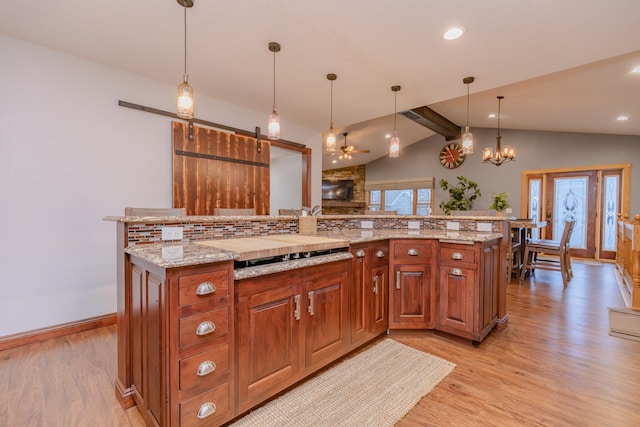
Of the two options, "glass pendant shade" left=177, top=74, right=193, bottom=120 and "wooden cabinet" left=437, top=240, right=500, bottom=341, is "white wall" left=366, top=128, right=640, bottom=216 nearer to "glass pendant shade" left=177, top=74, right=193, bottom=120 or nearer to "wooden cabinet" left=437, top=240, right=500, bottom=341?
"wooden cabinet" left=437, top=240, right=500, bottom=341

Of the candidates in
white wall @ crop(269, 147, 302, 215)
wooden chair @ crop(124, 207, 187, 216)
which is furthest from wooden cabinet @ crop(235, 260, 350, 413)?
white wall @ crop(269, 147, 302, 215)


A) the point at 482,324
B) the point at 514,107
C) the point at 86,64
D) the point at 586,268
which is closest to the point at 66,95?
the point at 86,64

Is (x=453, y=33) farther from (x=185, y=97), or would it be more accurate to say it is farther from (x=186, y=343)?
(x=186, y=343)

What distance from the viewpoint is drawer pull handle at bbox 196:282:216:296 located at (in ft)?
4.26

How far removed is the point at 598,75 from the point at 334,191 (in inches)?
300

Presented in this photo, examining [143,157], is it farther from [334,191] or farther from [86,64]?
[334,191]

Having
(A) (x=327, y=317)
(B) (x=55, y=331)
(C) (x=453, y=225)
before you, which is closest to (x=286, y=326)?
(A) (x=327, y=317)

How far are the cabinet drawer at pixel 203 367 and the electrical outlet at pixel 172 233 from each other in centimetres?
77

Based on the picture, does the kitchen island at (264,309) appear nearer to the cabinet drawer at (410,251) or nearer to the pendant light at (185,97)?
the cabinet drawer at (410,251)

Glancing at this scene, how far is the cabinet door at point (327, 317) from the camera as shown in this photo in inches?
70.7

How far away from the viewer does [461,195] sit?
7.24 meters

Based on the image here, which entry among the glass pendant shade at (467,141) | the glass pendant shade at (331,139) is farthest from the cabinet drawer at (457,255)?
the glass pendant shade at (331,139)

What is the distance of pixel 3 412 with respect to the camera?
5.18ft

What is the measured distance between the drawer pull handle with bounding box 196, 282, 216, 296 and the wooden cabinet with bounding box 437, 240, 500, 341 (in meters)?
1.93
